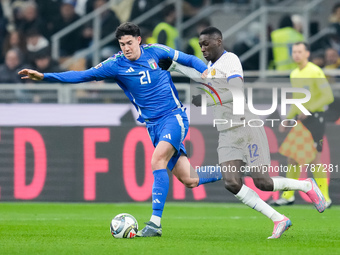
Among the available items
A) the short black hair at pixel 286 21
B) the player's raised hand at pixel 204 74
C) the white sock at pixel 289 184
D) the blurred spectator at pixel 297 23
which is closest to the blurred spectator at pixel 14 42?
the short black hair at pixel 286 21

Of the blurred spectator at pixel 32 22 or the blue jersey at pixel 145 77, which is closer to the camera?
the blue jersey at pixel 145 77

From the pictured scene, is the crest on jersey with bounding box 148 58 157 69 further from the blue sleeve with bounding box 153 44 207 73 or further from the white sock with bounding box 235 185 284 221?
the white sock with bounding box 235 185 284 221

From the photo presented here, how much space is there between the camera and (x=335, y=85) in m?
12.7

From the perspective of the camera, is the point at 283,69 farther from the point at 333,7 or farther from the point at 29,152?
the point at 29,152

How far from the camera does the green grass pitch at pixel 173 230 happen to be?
6793 mm

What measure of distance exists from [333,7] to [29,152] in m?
6.87

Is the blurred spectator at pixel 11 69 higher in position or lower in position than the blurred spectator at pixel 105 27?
lower

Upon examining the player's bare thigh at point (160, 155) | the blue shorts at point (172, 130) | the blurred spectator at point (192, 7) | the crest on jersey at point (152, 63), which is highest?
the blurred spectator at point (192, 7)

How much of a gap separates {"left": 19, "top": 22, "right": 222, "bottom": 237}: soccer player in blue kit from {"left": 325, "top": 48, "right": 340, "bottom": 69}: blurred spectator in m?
6.47

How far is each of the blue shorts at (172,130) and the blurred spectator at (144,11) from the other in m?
8.13

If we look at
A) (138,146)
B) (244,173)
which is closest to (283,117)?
(138,146)

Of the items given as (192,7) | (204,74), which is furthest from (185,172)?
(192,7)

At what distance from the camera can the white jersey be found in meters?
7.45

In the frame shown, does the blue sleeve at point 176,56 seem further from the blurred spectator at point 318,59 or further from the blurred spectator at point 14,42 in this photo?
the blurred spectator at point 14,42
